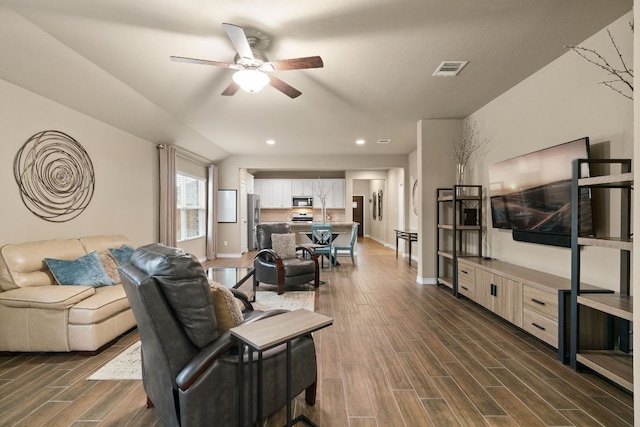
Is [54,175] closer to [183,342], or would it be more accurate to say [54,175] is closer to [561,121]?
[183,342]

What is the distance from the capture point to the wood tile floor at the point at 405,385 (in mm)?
1795

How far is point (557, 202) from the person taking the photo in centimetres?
283

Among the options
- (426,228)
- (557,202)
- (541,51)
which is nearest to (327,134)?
(426,228)

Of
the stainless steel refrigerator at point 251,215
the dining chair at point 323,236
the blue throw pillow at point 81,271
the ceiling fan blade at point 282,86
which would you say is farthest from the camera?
the stainless steel refrigerator at point 251,215

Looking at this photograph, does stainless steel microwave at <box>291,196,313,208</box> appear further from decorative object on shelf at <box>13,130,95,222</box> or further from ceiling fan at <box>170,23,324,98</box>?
ceiling fan at <box>170,23,324,98</box>

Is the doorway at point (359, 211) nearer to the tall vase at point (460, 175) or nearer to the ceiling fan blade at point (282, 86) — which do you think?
the tall vase at point (460, 175)

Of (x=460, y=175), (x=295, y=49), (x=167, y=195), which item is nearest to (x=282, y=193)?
(x=167, y=195)

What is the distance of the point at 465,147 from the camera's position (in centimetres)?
477

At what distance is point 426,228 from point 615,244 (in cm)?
294

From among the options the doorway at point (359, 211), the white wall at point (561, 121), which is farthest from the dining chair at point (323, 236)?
the doorway at point (359, 211)

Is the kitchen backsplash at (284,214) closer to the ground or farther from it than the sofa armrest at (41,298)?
farther from it

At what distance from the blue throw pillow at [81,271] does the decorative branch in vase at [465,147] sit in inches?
190

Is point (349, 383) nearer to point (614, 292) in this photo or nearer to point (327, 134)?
point (614, 292)

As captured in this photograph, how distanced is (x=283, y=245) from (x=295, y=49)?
10.4 feet
